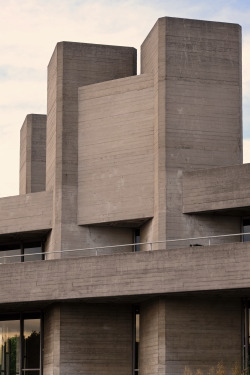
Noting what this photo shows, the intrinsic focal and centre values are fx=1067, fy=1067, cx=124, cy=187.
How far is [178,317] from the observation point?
40.5 metres

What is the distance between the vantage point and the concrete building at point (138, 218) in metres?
40.3

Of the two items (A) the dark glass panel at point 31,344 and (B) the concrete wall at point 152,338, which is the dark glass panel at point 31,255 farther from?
(B) the concrete wall at point 152,338

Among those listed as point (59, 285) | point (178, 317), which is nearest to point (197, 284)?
point (178, 317)

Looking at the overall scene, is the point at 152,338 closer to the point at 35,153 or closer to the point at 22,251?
the point at 22,251

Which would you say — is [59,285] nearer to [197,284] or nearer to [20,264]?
[20,264]

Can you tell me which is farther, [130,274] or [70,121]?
[70,121]

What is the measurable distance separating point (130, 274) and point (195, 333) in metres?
3.32

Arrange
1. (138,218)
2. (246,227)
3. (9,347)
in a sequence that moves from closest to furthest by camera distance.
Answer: (246,227) → (138,218) → (9,347)

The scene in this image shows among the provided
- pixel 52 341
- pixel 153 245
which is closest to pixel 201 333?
pixel 153 245

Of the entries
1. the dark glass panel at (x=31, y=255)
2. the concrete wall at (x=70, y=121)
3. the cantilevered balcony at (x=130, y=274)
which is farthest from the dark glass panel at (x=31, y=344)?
the cantilevered balcony at (x=130, y=274)

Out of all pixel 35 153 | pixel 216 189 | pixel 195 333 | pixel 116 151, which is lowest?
pixel 195 333

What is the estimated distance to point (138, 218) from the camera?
43688 millimetres

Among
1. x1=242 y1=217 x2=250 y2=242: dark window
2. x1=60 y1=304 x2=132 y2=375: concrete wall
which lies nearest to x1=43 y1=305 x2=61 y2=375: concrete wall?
x1=60 y1=304 x2=132 y2=375: concrete wall

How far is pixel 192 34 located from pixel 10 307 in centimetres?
1383
